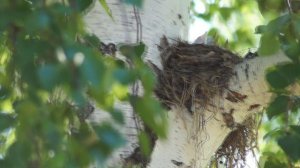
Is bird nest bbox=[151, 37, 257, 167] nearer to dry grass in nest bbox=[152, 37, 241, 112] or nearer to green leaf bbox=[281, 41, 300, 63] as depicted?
dry grass in nest bbox=[152, 37, 241, 112]

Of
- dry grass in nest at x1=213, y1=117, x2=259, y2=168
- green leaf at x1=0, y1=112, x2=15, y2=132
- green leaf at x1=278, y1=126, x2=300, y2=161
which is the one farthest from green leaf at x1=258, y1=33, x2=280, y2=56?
dry grass in nest at x1=213, y1=117, x2=259, y2=168

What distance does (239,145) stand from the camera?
218 cm

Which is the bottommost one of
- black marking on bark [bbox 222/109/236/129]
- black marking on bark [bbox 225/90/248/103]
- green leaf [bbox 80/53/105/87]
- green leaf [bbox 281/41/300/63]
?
black marking on bark [bbox 222/109/236/129]

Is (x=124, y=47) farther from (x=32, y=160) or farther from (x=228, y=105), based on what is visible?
(x=228, y=105)

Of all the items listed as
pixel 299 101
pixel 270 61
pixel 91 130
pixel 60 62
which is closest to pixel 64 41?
pixel 60 62

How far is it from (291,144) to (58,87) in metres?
0.50

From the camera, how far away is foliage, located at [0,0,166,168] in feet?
3.36

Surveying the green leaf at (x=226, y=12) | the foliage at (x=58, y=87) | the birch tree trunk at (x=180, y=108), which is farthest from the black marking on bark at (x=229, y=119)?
the green leaf at (x=226, y=12)

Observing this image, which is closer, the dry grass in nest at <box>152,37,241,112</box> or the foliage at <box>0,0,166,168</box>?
the foliage at <box>0,0,166,168</box>

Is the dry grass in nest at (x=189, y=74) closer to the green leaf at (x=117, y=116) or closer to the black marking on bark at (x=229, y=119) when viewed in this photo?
the black marking on bark at (x=229, y=119)

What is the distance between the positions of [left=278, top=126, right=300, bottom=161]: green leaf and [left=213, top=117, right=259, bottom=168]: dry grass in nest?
677 millimetres

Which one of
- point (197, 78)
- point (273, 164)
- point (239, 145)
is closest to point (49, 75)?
point (273, 164)

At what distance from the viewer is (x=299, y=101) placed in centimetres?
156

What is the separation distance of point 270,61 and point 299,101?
297mm
